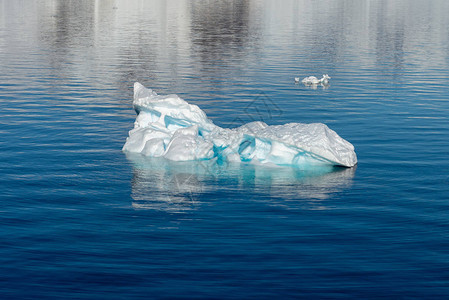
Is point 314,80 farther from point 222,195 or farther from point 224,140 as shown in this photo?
point 222,195

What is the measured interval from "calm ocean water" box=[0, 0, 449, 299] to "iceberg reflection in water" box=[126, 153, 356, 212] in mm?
97

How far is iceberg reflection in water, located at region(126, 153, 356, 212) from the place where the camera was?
23609mm

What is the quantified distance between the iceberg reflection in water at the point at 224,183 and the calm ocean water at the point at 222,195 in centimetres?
10

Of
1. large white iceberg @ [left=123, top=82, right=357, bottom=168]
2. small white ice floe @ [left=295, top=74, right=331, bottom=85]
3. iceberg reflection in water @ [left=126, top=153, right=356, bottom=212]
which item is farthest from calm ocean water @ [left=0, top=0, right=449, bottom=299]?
small white ice floe @ [left=295, top=74, right=331, bottom=85]

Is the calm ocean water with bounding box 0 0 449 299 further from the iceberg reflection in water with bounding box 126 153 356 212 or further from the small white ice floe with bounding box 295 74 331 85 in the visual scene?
the small white ice floe with bounding box 295 74 331 85

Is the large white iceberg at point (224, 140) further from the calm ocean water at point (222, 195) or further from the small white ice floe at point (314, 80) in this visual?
the small white ice floe at point (314, 80)

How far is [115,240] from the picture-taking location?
20.1 m

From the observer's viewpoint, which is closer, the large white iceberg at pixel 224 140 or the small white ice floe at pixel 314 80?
the large white iceberg at pixel 224 140

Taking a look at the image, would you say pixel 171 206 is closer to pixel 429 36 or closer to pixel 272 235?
pixel 272 235

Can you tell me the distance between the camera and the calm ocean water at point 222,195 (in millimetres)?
17891

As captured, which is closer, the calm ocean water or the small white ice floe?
the calm ocean water

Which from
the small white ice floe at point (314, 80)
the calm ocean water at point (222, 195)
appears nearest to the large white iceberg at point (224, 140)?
the calm ocean water at point (222, 195)

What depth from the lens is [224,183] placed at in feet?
83.6

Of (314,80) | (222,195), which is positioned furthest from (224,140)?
(314,80)
